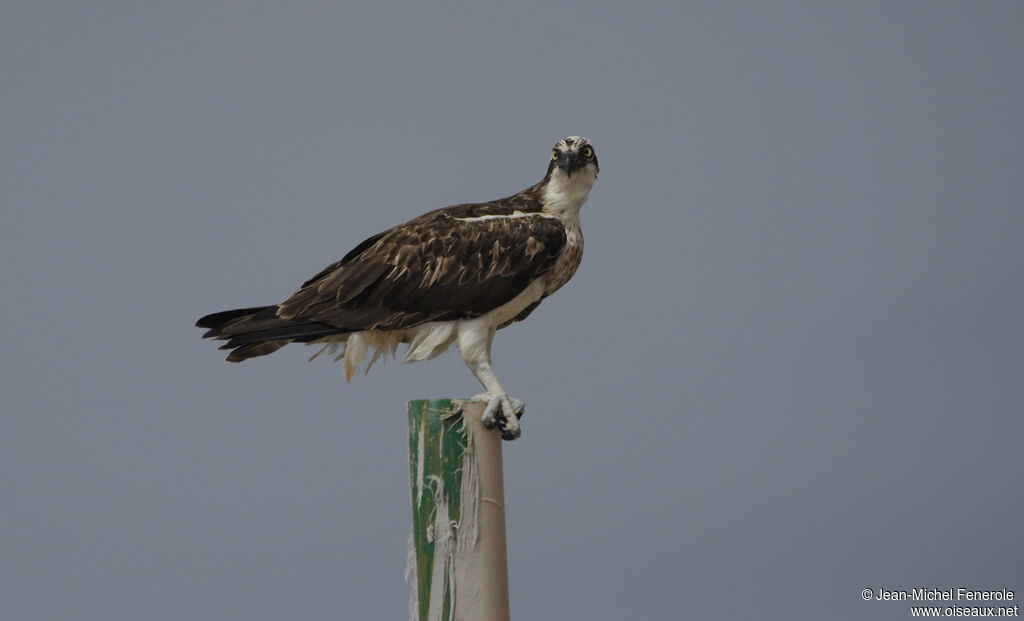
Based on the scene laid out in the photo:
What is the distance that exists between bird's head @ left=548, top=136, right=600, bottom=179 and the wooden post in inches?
66.1

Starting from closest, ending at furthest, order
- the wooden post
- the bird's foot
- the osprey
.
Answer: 1. the wooden post
2. the bird's foot
3. the osprey

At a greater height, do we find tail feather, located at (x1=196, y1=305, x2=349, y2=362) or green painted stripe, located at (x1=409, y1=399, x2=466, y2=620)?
tail feather, located at (x1=196, y1=305, x2=349, y2=362)

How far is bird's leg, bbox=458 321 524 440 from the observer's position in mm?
6604

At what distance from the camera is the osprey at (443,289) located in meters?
6.83

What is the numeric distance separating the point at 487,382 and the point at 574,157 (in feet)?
5.17

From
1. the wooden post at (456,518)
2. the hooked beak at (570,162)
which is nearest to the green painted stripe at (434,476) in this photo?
the wooden post at (456,518)

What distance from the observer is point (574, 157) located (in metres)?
7.05

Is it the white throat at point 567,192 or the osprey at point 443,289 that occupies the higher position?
the white throat at point 567,192

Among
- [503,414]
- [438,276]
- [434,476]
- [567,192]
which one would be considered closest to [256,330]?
[438,276]

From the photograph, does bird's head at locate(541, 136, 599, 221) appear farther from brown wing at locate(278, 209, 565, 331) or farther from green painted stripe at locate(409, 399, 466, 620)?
green painted stripe at locate(409, 399, 466, 620)

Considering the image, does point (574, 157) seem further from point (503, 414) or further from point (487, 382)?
point (503, 414)

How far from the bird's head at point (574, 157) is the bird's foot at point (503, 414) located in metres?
1.55

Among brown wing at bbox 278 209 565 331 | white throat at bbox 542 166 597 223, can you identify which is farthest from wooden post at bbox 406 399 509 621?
white throat at bbox 542 166 597 223

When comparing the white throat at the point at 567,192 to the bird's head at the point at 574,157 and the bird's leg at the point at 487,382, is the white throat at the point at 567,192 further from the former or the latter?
the bird's leg at the point at 487,382
